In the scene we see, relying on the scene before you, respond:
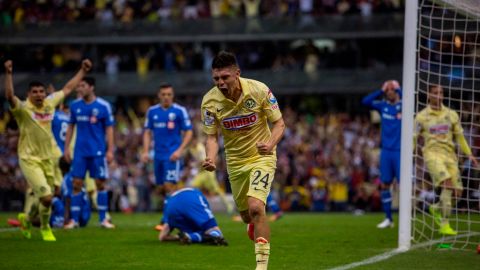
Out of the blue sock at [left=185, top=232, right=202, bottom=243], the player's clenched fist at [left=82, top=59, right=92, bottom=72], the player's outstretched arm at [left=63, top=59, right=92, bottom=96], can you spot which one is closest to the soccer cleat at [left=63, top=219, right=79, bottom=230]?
the player's outstretched arm at [left=63, top=59, right=92, bottom=96]

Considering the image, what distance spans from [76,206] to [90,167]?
0.77 metres

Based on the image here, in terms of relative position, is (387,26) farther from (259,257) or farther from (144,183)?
(259,257)

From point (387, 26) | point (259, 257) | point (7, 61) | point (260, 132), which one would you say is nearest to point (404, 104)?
point (260, 132)

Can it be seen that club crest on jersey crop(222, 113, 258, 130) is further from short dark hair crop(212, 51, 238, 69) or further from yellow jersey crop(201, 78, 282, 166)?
short dark hair crop(212, 51, 238, 69)

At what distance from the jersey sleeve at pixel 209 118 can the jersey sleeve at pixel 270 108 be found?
59 cm

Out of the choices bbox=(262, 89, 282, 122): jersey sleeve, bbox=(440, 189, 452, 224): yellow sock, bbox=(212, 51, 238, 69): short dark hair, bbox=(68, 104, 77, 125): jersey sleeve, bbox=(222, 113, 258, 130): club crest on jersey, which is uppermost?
bbox=(212, 51, 238, 69): short dark hair

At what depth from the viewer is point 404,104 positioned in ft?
45.2

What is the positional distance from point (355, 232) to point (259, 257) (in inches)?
298

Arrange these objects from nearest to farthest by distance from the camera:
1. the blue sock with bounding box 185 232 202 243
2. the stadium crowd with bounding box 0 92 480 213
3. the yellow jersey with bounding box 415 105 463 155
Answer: the blue sock with bounding box 185 232 202 243 < the yellow jersey with bounding box 415 105 463 155 < the stadium crowd with bounding box 0 92 480 213

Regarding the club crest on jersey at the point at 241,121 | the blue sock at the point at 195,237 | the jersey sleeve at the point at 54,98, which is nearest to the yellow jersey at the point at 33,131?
the jersey sleeve at the point at 54,98

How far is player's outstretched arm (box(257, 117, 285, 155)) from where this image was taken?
10.0 m

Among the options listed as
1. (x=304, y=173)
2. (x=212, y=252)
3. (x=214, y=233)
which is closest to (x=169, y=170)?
(x=214, y=233)

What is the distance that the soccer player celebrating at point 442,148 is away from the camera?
1684cm

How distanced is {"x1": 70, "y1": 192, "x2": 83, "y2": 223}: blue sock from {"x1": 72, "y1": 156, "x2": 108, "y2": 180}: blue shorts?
1.21ft
